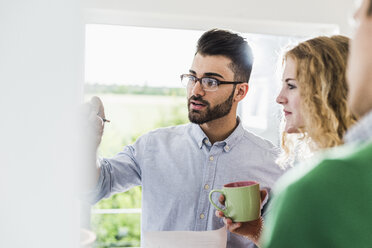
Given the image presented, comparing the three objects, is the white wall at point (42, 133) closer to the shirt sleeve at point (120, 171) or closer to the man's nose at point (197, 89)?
the shirt sleeve at point (120, 171)

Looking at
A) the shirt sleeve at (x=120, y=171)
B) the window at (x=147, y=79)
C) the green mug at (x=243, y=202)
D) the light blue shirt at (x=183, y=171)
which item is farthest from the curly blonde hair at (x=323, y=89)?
the shirt sleeve at (x=120, y=171)

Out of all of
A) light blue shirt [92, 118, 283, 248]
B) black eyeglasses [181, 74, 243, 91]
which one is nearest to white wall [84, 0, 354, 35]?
black eyeglasses [181, 74, 243, 91]

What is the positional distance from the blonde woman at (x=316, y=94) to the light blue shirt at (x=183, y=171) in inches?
10.0

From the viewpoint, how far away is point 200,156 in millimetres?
1501

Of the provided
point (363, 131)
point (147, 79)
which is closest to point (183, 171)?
point (363, 131)

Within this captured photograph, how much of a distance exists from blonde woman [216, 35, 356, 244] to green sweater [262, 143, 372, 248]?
0.66 meters

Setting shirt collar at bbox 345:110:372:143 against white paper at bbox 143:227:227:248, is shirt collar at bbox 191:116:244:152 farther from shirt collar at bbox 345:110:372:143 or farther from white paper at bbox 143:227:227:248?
shirt collar at bbox 345:110:372:143

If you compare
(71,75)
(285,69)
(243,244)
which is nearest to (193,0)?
(285,69)

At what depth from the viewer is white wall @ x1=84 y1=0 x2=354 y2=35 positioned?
5.90 ft

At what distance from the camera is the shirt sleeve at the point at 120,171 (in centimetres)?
139

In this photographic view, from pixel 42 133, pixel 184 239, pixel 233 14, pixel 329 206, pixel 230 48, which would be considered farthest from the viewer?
pixel 233 14

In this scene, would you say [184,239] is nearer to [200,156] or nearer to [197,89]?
[200,156]

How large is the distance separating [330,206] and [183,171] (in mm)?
1058

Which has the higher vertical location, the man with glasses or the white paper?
the man with glasses
